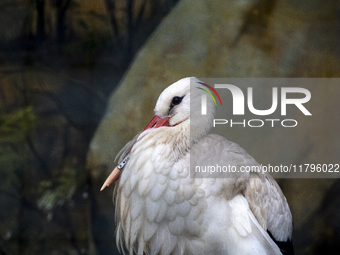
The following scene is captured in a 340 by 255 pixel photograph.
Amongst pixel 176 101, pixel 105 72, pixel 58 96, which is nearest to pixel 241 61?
pixel 176 101

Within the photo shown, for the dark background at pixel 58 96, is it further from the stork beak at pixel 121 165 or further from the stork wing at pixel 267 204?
the stork wing at pixel 267 204

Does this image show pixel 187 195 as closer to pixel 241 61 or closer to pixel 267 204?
pixel 267 204

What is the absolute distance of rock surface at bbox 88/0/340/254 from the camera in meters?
1.54

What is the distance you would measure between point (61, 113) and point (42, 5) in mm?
547

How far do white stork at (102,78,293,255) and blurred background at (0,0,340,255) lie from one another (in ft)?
1.06

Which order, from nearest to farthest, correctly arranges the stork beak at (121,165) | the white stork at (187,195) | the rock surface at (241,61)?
the white stork at (187,195) < the stork beak at (121,165) < the rock surface at (241,61)

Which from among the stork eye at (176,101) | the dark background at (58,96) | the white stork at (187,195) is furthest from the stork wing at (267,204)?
the dark background at (58,96)

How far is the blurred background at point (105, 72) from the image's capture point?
154cm

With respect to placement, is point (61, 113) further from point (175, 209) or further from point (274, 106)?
point (274, 106)

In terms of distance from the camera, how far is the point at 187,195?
1121mm

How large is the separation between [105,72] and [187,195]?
78 centimetres

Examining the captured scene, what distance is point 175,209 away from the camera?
112cm

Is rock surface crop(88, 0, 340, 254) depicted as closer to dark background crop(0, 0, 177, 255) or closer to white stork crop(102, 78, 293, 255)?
dark background crop(0, 0, 177, 255)

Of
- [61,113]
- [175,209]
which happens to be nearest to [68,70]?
[61,113]
